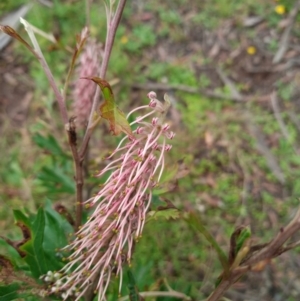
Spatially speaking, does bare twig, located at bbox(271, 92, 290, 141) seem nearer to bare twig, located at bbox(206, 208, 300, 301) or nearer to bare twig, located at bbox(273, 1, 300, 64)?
bare twig, located at bbox(273, 1, 300, 64)

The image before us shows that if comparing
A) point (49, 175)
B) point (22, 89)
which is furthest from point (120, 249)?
point (22, 89)

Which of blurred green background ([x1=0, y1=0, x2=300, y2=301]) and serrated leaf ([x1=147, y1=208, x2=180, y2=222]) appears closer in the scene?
serrated leaf ([x1=147, y1=208, x2=180, y2=222])

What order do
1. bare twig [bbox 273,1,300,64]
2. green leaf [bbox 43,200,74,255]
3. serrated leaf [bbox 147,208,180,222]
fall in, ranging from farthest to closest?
bare twig [bbox 273,1,300,64]
green leaf [bbox 43,200,74,255]
serrated leaf [bbox 147,208,180,222]

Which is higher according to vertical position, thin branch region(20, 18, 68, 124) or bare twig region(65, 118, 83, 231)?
thin branch region(20, 18, 68, 124)

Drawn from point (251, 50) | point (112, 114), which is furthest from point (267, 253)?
point (251, 50)

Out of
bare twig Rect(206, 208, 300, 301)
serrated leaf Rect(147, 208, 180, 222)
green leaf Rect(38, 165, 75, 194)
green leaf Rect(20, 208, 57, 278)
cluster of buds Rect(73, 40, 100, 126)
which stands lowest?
bare twig Rect(206, 208, 300, 301)

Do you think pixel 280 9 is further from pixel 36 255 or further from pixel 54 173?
pixel 36 255

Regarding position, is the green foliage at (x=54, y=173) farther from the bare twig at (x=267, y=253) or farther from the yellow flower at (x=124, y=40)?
the yellow flower at (x=124, y=40)

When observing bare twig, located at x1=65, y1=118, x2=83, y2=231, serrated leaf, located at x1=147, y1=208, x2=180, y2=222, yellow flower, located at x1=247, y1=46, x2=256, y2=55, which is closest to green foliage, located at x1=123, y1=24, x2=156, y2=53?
yellow flower, located at x1=247, y1=46, x2=256, y2=55
